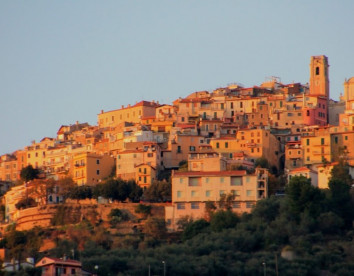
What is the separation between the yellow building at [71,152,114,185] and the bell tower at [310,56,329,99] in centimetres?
2109

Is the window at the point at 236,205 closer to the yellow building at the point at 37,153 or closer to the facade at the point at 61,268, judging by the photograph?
the facade at the point at 61,268

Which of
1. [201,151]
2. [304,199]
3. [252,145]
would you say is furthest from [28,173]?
[304,199]

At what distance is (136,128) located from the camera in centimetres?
9681

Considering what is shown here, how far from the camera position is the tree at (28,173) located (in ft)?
309

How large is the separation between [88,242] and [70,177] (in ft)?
57.0

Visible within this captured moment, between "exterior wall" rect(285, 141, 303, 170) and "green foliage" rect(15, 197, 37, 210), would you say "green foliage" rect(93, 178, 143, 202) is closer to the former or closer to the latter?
"green foliage" rect(15, 197, 37, 210)

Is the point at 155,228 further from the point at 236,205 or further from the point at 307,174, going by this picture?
the point at 307,174

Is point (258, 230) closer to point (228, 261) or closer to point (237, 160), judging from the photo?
point (228, 261)

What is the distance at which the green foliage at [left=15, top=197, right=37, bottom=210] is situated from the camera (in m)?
85.9

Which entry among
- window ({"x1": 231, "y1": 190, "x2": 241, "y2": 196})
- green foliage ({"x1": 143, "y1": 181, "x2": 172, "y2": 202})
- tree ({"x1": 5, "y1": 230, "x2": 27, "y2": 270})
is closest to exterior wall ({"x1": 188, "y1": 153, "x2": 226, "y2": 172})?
green foliage ({"x1": 143, "y1": 181, "x2": 172, "y2": 202})

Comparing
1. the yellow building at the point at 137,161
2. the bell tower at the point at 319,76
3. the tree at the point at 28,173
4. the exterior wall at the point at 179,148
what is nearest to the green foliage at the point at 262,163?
the exterior wall at the point at 179,148

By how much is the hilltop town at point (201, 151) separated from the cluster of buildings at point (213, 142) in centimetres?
9

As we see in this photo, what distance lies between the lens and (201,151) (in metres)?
87.8

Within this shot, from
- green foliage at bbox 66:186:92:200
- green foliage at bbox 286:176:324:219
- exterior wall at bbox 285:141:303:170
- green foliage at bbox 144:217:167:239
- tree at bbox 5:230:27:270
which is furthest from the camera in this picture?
exterior wall at bbox 285:141:303:170
